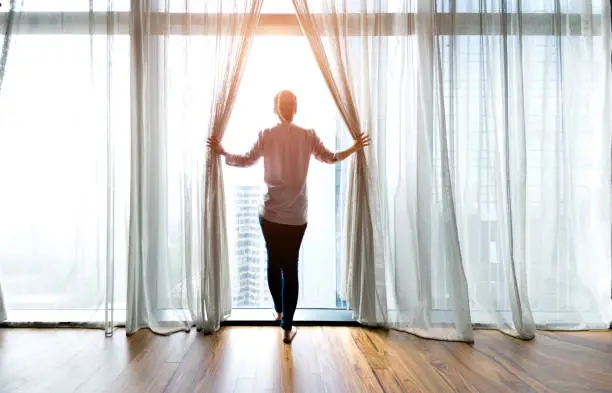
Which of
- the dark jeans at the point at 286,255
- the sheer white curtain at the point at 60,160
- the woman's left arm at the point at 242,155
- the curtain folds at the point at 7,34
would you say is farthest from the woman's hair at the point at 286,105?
the curtain folds at the point at 7,34

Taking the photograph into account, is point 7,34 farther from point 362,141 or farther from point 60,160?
point 362,141

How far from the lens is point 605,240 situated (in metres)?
2.50

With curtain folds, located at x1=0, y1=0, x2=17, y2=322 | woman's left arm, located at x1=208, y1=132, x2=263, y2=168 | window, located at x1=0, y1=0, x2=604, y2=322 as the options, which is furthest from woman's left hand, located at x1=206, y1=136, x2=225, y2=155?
curtain folds, located at x1=0, y1=0, x2=17, y2=322

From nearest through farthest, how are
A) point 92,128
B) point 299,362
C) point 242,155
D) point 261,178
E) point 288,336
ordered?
1. point 299,362
2. point 288,336
3. point 242,155
4. point 92,128
5. point 261,178

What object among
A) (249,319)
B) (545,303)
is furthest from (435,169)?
(249,319)

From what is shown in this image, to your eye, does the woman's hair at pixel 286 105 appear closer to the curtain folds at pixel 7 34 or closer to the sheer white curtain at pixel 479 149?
the sheer white curtain at pixel 479 149

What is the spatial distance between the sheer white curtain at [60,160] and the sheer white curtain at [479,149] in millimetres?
1342

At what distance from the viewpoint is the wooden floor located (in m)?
1.67

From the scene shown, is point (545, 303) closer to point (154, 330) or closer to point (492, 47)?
point (492, 47)

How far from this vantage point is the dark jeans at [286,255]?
2.26 m

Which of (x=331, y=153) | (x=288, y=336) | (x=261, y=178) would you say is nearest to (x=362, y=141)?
(x=331, y=153)

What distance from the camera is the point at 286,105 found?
7.52ft

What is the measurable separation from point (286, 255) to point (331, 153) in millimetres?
664

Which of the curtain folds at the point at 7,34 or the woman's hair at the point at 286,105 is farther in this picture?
the curtain folds at the point at 7,34
